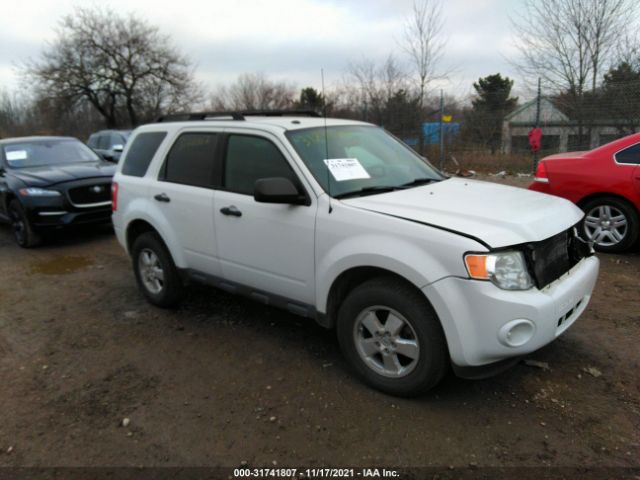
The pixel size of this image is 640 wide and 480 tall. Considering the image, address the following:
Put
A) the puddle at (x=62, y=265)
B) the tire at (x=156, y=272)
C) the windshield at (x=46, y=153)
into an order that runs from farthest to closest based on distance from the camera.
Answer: the windshield at (x=46, y=153)
the puddle at (x=62, y=265)
the tire at (x=156, y=272)

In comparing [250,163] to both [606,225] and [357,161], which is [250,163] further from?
[606,225]

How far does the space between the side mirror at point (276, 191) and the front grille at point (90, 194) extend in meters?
5.43

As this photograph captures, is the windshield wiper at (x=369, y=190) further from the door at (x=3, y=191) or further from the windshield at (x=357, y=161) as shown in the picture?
the door at (x=3, y=191)

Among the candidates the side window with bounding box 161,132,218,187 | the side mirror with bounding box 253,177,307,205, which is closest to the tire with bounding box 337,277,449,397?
the side mirror with bounding box 253,177,307,205

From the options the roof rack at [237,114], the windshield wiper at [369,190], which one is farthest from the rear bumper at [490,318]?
the roof rack at [237,114]

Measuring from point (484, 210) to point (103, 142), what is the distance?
1589cm

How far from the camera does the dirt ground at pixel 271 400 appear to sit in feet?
8.89

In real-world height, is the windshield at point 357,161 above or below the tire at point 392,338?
above

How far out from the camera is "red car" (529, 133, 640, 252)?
5664 millimetres

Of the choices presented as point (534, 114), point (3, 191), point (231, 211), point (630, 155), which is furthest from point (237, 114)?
point (534, 114)

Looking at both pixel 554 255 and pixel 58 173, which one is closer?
pixel 554 255

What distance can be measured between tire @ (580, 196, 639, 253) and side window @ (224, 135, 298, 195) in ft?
13.2

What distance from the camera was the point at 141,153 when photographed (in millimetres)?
4867

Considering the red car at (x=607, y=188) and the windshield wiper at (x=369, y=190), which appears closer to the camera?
the windshield wiper at (x=369, y=190)
